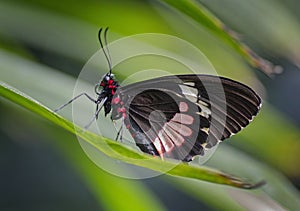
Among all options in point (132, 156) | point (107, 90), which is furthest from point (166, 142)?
point (132, 156)

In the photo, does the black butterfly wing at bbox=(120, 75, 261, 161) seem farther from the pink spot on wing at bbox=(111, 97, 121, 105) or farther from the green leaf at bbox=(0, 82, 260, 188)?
the green leaf at bbox=(0, 82, 260, 188)

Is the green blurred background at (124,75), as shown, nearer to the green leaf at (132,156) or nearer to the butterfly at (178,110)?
the butterfly at (178,110)

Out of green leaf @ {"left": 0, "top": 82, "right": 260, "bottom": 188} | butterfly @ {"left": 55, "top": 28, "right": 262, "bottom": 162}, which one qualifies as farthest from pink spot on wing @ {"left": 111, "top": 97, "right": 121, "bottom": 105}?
green leaf @ {"left": 0, "top": 82, "right": 260, "bottom": 188}

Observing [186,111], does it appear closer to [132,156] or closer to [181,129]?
[181,129]

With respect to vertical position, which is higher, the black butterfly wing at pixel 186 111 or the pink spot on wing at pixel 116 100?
the pink spot on wing at pixel 116 100

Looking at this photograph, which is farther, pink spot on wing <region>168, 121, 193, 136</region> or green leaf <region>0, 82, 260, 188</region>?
pink spot on wing <region>168, 121, 193, 136</region>

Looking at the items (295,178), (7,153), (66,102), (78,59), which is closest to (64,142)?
(66,102)

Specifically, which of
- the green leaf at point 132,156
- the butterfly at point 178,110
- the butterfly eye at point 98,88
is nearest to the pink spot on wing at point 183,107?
the butterfly at point 178,110
